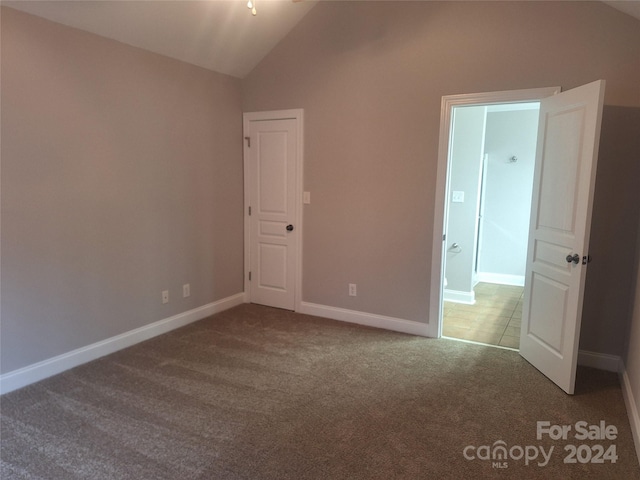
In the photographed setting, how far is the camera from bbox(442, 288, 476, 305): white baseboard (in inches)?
196

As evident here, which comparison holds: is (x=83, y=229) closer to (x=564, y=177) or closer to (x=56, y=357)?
(x=56, y=357)

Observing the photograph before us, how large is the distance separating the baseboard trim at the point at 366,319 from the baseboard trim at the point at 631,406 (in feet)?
4.83

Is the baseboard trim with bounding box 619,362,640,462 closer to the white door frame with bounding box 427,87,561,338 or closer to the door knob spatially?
→ the door knob

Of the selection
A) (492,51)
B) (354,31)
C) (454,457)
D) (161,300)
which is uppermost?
(354,31)

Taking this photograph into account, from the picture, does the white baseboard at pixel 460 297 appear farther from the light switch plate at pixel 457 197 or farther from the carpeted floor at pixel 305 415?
the carpeted floor at pixel 305 415

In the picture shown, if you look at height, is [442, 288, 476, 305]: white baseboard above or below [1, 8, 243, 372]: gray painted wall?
below

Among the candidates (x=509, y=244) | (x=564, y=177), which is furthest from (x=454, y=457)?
(x=509, y=244)

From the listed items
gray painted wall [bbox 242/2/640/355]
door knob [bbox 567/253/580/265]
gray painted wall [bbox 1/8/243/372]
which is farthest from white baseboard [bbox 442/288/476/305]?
gray painted wall [bbox 1/8/243/372]

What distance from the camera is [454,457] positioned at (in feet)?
7.09

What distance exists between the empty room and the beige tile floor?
43 mm

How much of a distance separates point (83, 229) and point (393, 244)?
261cm

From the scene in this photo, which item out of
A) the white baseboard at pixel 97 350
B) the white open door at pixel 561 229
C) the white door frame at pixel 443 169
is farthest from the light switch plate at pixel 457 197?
the white baseboard at pixel 97 350

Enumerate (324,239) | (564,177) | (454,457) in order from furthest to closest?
(324,239), (564,177), (454,457)

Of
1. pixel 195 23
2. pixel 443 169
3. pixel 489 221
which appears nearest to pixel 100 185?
pixel 195 23
